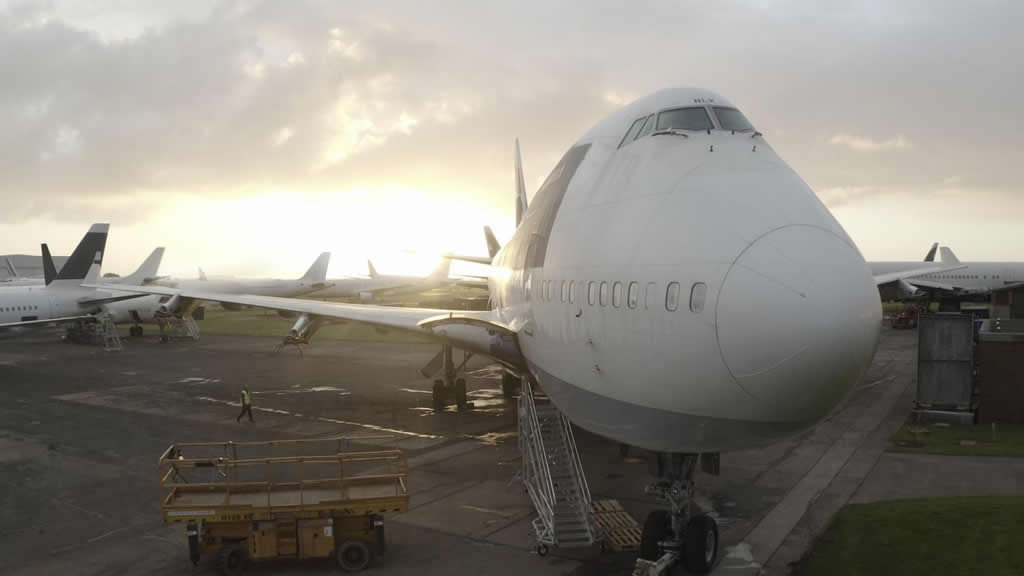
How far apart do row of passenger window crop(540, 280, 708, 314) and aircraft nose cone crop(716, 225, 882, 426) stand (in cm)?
33

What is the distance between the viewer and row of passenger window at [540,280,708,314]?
7246mm

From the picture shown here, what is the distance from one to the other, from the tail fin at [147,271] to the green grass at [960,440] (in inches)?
2602

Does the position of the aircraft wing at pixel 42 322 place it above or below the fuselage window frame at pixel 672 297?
below

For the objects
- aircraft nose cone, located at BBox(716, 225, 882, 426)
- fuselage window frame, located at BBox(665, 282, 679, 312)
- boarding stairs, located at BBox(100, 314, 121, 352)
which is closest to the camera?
aircraft nose cone, located at BBox(716, 225, 882, 426)

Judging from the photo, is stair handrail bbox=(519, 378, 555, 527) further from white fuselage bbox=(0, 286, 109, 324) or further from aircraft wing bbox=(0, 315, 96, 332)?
white fuselage bbox=(0, 286, 109, 324)

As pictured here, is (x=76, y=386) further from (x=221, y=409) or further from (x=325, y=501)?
(x=325, y=501)

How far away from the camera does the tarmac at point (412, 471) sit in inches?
529

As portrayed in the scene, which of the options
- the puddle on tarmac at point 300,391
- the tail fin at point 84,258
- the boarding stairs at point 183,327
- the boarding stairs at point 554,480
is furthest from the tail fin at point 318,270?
the boarding stairs at point 554,480

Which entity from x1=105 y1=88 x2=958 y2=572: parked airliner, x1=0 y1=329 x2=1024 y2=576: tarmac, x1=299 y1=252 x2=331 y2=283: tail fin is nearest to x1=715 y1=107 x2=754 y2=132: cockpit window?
x1=105 y1=88 x2=958 y2=572: parked airliner

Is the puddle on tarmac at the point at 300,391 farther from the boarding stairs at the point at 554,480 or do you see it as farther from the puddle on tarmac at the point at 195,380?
the boarding stairs at the point at 554,480

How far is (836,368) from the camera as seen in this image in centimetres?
677

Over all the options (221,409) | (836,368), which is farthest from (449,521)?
(221,409)

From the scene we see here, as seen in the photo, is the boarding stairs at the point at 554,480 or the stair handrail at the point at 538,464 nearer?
the boarding stairs at the point at 554,480

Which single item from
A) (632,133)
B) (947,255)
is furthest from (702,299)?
(947,255)
